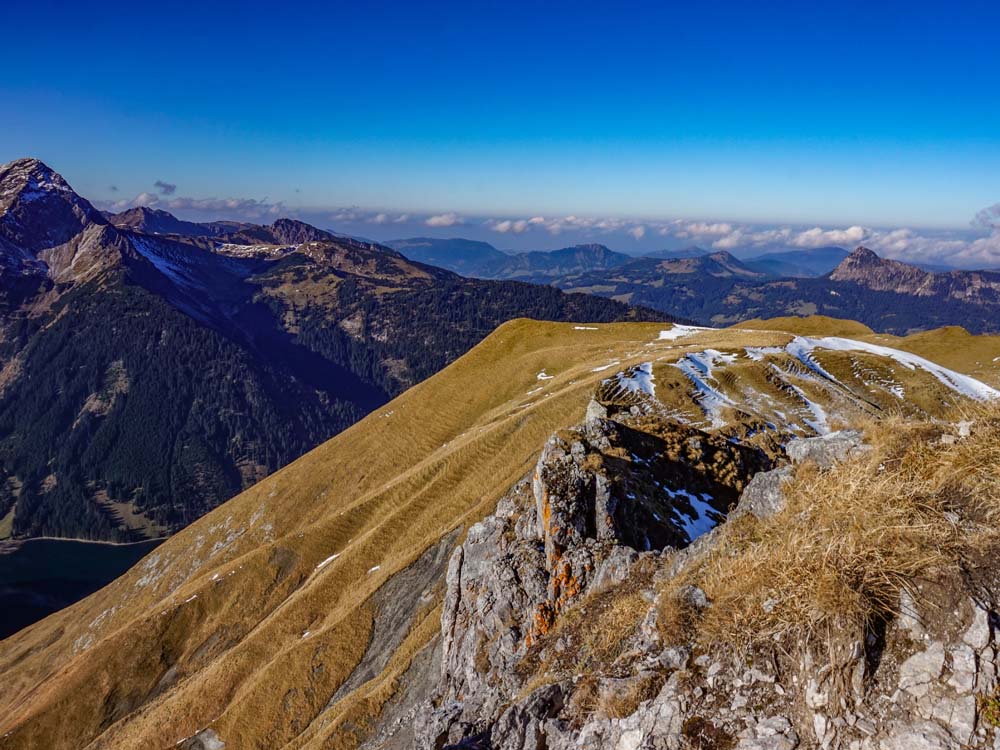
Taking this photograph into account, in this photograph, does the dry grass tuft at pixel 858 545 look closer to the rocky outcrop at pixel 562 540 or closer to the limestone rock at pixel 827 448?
the limestone rock at pixel 827 448

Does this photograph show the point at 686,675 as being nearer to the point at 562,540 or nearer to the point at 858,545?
the point at 858,545

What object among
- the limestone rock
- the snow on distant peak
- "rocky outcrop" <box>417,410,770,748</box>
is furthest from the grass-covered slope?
the limestone rock

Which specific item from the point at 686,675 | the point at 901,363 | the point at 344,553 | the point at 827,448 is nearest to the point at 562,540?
the point at 827,448

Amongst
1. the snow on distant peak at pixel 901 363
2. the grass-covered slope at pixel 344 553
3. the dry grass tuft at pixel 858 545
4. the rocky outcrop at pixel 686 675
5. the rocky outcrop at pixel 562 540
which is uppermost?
the dry grass tuft at pixel 858 545

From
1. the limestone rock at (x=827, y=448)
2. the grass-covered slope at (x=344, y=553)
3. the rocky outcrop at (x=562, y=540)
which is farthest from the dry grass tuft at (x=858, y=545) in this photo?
the grass-covered slope at (x=344, y=553)

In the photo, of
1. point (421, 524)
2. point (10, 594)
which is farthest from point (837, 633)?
point (10, 594)

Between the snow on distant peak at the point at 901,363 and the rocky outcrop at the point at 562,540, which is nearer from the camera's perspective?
the rocky outcrop at the point at 562,540
